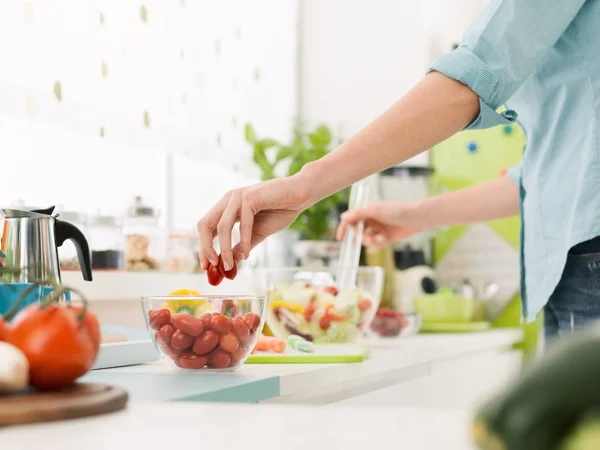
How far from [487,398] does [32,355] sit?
48cm

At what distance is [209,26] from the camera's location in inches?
94.1

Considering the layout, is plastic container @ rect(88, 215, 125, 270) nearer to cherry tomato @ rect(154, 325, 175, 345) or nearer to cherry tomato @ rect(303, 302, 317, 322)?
cherry tomato @ rect(303, 302, 317, 322)

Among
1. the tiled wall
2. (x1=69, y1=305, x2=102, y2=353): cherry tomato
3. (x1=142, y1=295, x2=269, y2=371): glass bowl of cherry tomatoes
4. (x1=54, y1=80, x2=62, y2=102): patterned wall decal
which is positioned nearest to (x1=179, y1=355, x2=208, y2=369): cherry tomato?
(x1=142, y1=295, x2=269, y2=371): glass bowl of cherry tomatoes

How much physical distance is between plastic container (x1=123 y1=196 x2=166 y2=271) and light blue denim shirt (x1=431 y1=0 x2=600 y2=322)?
34.8 inches

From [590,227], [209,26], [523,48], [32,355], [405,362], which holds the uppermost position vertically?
[209,26]

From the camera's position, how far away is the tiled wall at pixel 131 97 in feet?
5.66

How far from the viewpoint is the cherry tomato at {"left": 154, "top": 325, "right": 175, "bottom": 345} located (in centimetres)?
109

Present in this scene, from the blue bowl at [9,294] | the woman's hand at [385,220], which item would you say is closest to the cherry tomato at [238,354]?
the blue bowl at [9,294]

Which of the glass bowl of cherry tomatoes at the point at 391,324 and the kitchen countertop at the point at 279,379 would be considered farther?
the glass bowl of cherry tomatoes at the point at 391,324

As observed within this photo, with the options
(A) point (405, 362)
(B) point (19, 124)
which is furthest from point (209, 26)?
(A) point (405, 362)

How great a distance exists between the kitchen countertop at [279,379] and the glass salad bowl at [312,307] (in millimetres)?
84

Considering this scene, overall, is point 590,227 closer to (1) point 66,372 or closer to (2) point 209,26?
(1) point 66,372

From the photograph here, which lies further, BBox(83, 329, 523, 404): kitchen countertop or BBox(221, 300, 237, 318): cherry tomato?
BBox(221, 300, 237, 318): cherry tomato

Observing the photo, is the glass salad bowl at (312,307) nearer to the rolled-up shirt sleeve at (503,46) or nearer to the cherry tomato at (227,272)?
the cherry tomato at (227,272)
